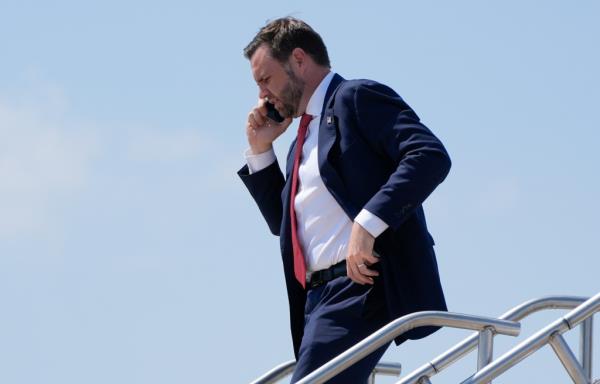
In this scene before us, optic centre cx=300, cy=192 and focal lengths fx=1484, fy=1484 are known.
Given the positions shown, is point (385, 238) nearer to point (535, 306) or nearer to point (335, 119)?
point (335, 119)

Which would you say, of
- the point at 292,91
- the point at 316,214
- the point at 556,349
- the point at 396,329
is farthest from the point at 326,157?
the point at 556,349

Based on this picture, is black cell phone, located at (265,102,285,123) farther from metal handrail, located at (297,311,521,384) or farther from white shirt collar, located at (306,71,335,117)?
metal handrail, located at (297,311,521,384)

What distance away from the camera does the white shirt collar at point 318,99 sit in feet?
18.1

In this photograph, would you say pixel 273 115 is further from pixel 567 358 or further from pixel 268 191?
pixel 567 358

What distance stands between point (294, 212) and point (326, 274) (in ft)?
0.95

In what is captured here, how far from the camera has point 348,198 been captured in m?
5.24

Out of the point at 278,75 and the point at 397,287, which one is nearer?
the point at 397,287

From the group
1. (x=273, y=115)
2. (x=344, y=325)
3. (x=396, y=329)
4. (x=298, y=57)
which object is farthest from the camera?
(x=273, y=115)

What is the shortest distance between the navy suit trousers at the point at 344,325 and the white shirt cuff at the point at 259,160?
0.78 meters

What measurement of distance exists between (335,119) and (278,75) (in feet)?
1.06

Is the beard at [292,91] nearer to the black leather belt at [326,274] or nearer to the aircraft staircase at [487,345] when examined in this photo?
the black leather belt at [326,274]

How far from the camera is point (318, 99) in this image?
553 cm

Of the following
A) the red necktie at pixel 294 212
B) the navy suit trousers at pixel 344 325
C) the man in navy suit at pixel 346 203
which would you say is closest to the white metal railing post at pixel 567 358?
the man in navy suit at pixel 346 203

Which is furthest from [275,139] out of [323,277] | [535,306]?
[535,306]
